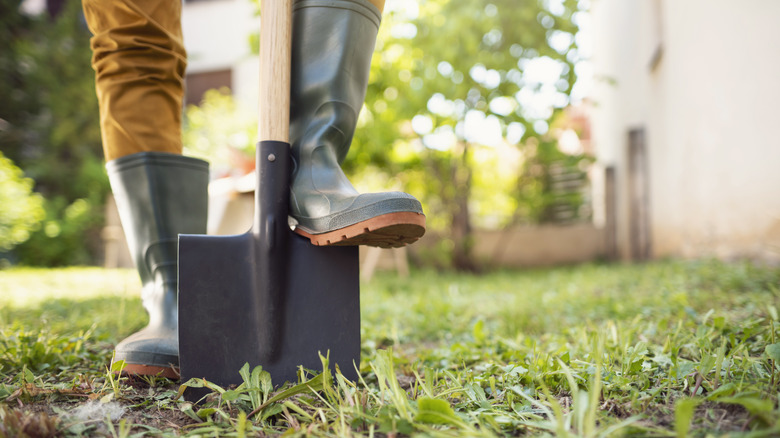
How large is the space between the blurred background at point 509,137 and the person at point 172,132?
1684mm

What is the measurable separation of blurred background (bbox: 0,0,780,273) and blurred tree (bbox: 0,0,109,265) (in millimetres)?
25

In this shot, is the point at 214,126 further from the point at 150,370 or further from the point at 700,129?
the point at 150,370

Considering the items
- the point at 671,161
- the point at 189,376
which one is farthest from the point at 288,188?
the point at 671,161

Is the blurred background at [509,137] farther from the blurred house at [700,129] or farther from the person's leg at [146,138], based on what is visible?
the person's leg at [146,138]

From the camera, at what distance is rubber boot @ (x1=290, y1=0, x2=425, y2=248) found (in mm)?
965

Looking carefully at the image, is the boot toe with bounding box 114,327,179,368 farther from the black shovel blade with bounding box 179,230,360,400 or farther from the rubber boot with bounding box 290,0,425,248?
the rubber boot with bounding box 290,0,425,248

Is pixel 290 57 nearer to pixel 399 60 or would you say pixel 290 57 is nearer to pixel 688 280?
pixel 688 280

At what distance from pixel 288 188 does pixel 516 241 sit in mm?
5381

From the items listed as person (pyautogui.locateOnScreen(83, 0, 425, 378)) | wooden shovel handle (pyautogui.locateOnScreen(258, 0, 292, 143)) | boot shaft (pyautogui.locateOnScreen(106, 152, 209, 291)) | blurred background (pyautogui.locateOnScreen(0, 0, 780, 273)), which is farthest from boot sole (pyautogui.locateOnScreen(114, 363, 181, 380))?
blurred background (pyautogui.locateOnScreen(0, 0, 780, 273))

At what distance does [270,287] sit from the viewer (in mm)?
949

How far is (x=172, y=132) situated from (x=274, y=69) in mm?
370

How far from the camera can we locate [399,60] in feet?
15.7

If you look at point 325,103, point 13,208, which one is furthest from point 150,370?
point 13,208

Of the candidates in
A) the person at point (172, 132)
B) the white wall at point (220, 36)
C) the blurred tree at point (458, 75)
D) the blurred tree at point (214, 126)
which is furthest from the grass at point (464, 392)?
the white wall at point (220, 36)
